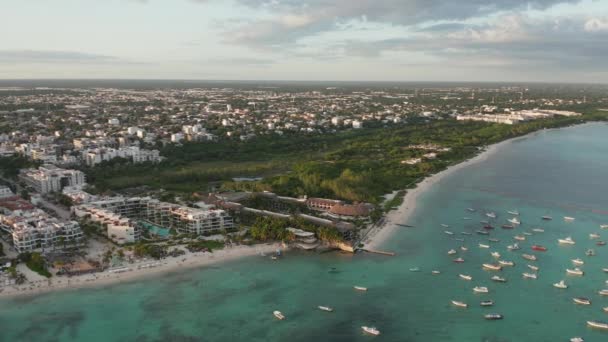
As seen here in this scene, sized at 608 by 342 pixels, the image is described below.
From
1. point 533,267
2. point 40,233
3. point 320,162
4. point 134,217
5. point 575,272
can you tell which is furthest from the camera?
point 320,162

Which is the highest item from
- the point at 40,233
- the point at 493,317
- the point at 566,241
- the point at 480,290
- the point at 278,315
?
the point at 40,233

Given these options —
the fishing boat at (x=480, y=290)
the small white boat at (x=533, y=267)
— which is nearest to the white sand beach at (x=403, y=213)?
the fishing boat at (x=480, y=290)

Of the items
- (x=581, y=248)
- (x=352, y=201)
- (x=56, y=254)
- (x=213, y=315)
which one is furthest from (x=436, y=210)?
(x=56, y=254)

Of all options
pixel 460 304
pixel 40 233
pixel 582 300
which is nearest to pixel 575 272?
pixel 582 300

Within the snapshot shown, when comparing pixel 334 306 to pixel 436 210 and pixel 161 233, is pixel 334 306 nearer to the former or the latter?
pixel 161 233

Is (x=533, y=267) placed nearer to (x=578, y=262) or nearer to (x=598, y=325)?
(x=578, y=262)

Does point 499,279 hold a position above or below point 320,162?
below

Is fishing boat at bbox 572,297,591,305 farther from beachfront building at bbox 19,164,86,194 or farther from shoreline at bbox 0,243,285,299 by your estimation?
beachfront building at bbox 19,164,86,194
